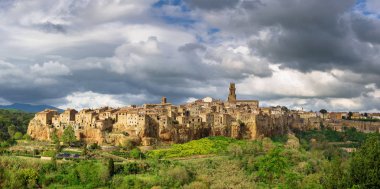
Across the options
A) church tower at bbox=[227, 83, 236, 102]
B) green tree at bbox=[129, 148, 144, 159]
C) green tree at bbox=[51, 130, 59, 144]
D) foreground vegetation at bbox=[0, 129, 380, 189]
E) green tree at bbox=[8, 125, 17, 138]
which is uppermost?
church tower at bbox=[227, 83, 236, 102]

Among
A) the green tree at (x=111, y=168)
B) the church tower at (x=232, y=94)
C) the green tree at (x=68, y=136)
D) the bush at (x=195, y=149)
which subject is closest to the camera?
the green tree at (x=111, y=168)

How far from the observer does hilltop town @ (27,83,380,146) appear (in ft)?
195

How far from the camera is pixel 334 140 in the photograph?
76.5 m

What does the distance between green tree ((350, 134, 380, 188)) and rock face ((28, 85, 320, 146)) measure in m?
28.5

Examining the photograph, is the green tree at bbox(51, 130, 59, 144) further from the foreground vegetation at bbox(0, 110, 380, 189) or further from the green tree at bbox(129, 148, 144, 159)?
the green tree at bbox(129, 148, 144, 159)

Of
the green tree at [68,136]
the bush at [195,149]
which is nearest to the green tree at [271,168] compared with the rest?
the bush at [195,149]

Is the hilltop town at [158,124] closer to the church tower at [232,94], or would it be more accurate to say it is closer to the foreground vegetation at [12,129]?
the foreground vegetation at [12,129]

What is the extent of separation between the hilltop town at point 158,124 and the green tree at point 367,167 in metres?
28.5

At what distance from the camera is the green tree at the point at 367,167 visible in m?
33.4

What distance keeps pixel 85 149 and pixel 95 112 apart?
43.0 feet

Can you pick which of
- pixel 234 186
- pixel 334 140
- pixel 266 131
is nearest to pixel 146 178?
pixel 234 186

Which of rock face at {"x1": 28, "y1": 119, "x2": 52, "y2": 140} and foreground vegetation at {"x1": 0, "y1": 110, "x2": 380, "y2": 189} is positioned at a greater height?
rock face at {"x1": 28, "y1": 119, "x2": 52, "y2": 140}

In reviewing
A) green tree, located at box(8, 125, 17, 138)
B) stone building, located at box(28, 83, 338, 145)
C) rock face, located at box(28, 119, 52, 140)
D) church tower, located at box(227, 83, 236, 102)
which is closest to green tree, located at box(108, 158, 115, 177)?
stone building, located at box(28, 83, 338, 145)

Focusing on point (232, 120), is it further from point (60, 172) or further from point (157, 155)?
point (60, 172)
